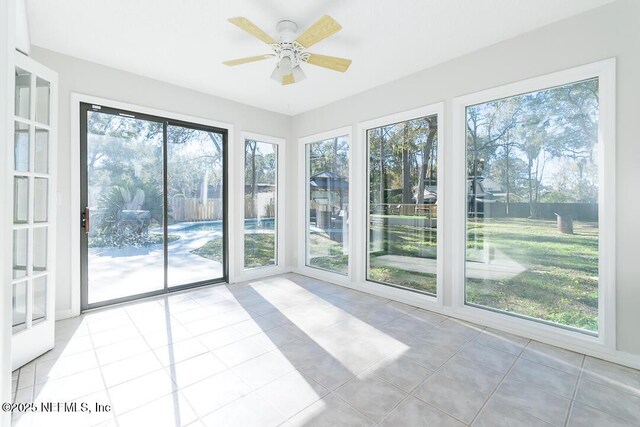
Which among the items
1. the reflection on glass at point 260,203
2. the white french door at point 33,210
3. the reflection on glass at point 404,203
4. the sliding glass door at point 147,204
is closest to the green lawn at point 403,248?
the reflection on glass at point 404,203

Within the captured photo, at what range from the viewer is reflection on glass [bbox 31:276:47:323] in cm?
253

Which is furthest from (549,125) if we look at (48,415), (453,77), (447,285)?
(48,415)

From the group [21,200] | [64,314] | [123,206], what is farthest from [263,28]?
[64,314]

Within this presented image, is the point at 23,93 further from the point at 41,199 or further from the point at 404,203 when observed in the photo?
the point at 404,203

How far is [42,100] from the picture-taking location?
263 cm

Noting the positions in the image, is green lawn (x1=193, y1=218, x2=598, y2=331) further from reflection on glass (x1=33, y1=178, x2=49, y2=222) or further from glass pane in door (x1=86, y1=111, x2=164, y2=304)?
reflection on glass (x1=33, y1=178, x2=49, y2=222)

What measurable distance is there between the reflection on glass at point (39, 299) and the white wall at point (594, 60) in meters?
3.84

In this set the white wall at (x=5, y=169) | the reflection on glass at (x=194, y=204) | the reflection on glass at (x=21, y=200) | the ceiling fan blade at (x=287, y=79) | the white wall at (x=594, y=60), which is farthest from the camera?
the reflection on glass at (x=194, y=204)

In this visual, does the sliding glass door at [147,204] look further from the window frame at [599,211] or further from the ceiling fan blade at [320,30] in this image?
the window frame at [599,211]

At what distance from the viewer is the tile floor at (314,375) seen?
1826mm

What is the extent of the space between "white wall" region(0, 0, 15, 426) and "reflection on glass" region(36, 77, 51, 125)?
6.68 ft

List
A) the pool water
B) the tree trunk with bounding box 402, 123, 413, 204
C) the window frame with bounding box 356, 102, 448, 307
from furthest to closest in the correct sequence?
the pool water → the tree trunk with bounding box 402, 123, 413, 204 → the window frame with bounding box 356, 102, 448, 307

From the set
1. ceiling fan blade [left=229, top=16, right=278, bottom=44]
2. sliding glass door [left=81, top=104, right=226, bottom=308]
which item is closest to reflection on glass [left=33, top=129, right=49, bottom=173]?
sliding glass door [left=81, top=104, right=226, bottom=308]

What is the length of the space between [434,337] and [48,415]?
2.87 meters
